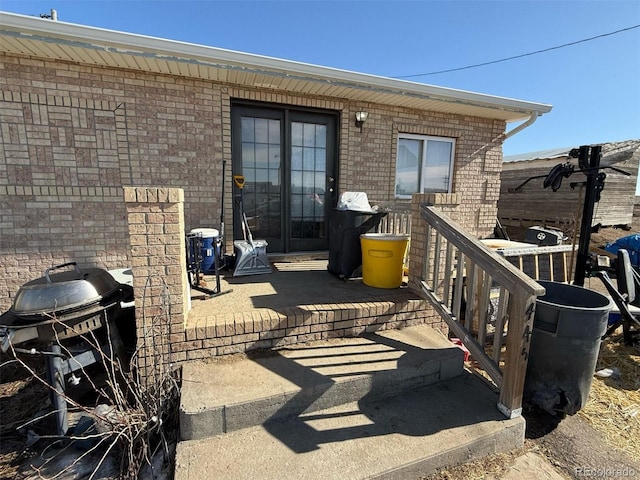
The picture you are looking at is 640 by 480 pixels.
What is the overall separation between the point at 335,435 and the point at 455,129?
5528mm

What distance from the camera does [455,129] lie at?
5742 millimetres

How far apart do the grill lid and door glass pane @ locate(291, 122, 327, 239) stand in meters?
3.02

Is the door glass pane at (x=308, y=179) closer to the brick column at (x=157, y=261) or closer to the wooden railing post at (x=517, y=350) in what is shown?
the brick column at (x=157, y=261)

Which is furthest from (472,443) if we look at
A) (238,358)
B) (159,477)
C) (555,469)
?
(159,477)

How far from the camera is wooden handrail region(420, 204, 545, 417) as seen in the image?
6.83 ft

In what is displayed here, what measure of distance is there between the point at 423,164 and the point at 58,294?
5.44 metres

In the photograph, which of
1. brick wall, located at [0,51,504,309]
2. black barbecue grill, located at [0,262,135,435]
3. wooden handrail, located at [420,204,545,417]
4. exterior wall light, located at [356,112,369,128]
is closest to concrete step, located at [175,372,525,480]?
wooden handrail, located at [420,204,545,417]

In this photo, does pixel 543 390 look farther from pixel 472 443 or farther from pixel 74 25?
pixel 74 25

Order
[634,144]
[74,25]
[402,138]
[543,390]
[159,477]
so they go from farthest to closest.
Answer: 1. [634,144]
2. [402,138]
3. [74,25]
4. [543,390]
5. [159,477]

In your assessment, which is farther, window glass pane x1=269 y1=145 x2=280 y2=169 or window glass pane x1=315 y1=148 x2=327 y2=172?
window glass pane x1=315 y1=148 x2=327 y2=172

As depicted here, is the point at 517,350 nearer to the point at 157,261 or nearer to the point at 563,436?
the point at 563,436

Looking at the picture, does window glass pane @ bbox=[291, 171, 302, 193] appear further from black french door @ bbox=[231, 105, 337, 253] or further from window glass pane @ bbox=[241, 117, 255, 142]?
window glass pane @ bbox=[241, 117, 255, 142]

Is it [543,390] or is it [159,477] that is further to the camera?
[543,390]

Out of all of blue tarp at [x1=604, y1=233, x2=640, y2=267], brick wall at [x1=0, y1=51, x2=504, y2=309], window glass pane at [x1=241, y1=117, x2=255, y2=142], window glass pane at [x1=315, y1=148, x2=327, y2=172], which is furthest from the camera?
blue tarp at [x1=604, y1=233, x2=640, y2=267]
